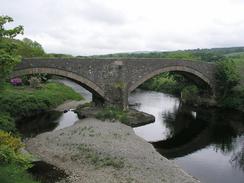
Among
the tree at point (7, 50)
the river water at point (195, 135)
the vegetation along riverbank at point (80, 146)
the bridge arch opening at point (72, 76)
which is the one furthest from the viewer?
the bridge arch opening at point (72, 76)

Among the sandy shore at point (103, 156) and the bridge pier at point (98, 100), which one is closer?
the sandy shore at point (103, 156)

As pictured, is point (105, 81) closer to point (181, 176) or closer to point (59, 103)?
point (59, 103)

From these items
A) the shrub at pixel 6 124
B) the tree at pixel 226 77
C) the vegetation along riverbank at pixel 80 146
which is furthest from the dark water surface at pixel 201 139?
the shrub at pixel 6 124

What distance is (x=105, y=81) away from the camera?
1415 inches

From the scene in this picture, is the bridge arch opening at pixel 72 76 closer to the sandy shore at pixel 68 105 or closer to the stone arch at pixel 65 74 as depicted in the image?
the stone arch at pixel 65 74

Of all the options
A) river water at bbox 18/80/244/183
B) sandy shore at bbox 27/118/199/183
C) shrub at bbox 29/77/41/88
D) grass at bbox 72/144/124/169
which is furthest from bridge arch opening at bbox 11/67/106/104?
shrub at bbox 29/77/41/88

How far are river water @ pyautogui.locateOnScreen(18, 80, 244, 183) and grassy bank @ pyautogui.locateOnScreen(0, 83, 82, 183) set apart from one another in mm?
1504

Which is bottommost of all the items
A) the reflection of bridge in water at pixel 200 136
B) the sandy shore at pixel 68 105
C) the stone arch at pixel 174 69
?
the reflection of bridge in water at pixel 200 136

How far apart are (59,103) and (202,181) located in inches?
1070

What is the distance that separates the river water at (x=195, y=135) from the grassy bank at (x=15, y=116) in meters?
1.50

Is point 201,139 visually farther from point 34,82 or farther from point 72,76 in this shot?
point 34,82

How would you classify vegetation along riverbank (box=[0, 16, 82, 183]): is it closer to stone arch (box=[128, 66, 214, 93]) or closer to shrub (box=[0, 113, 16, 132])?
shrub (box=[0, 113, 16, 132])

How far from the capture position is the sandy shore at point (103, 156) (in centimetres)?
1764

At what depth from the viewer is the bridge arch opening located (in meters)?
30.3
